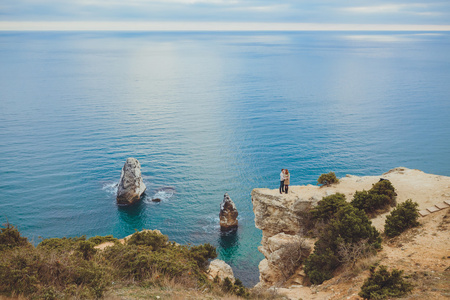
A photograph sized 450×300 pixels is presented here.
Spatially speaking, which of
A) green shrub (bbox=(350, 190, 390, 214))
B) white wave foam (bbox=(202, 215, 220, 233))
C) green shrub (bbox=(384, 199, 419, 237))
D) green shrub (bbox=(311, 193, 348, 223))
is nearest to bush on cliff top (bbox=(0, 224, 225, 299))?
green shrub (bbox=(311, 193, 348, 223))

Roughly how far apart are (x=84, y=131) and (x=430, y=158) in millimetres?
73957

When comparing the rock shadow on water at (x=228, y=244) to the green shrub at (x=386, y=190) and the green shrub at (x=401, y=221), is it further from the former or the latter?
the green shrub at (x=401, y=221)

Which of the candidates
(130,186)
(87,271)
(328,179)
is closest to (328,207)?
(328,179)

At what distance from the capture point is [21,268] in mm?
14008

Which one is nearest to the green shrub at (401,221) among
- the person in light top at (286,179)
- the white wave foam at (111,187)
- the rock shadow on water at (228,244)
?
the person in light top at (286,179)

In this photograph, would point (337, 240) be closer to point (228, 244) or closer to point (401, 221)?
point (401, 221)

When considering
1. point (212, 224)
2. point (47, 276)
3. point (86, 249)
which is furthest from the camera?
point (212, 224)

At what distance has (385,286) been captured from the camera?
13938mm

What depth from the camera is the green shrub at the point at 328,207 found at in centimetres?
2455

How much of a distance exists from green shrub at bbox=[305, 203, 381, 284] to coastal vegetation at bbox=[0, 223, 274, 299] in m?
4.52

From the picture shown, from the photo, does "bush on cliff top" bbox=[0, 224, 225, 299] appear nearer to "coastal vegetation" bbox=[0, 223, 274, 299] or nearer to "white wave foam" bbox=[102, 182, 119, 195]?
"coastal vegetation" bbox=[0, 223, 274, 299]

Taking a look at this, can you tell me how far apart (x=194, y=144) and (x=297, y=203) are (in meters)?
45.3

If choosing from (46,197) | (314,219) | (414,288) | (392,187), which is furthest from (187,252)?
(46,197)

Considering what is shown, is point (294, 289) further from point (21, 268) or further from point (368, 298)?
point (21, 268)
